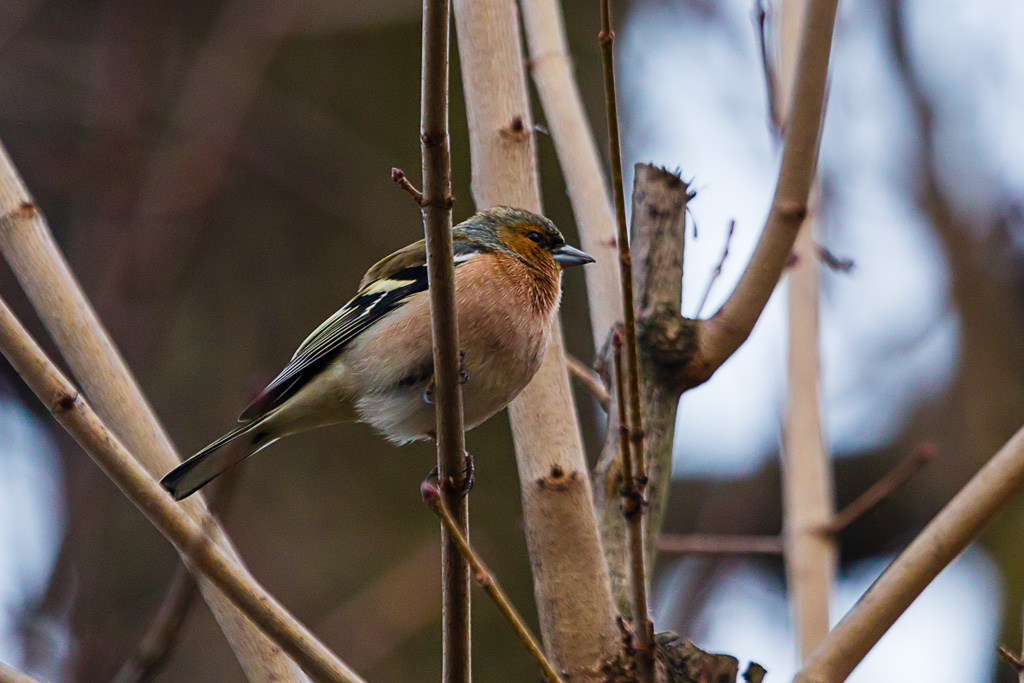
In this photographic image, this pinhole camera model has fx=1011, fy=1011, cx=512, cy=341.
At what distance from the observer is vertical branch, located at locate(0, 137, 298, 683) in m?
2.50

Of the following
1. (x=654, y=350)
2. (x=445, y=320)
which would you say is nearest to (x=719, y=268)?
(x=654, y=350)

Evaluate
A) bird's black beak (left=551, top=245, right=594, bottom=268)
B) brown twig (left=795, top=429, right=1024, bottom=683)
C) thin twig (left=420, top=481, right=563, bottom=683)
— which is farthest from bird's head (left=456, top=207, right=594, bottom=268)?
thin twig (left=420, top=481, right=563, bottom=683)

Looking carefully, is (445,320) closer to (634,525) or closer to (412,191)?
(412,191)

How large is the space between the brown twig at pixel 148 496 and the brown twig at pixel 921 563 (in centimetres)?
116

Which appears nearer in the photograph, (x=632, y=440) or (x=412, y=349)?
(x=632, y=440)

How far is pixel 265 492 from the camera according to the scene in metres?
6.69

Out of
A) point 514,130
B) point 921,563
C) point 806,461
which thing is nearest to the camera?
point 921,563

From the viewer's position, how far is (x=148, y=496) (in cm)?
207

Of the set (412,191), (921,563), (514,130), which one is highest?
(514,130)

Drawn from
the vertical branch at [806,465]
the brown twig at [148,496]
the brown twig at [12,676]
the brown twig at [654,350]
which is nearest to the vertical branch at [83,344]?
the brown twig at [148,496]

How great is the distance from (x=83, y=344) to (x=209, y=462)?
22.9 inches

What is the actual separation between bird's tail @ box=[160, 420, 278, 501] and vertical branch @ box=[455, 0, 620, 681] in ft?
2.70

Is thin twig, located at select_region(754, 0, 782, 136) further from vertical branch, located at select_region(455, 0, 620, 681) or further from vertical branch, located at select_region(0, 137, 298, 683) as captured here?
vertical branch, located at select_region(0, 137, 298, 683)

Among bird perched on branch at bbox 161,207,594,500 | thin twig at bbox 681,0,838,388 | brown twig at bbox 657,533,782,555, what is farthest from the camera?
brown twig at bbox 657,533,782,555
